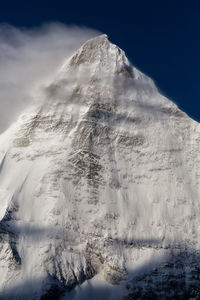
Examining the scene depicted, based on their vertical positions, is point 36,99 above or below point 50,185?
above

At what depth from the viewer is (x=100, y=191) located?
11944 cm

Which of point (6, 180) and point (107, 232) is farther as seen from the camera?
point (6, 180)

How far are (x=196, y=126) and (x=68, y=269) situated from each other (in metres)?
50.0

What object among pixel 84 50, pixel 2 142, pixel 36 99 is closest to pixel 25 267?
pixel 2 142

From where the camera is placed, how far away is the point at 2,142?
134 meters

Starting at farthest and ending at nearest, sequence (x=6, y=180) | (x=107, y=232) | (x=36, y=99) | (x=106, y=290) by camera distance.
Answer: (x=36, y=99), (x=6, y=180), (x=107, y=232), (x=106, y=290)

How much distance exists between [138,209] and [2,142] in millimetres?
37053

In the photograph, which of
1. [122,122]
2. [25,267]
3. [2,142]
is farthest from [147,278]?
[2,142]

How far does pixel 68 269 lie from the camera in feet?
338

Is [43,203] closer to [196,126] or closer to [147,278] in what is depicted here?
[147,278]

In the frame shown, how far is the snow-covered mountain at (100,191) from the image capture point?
339 ft

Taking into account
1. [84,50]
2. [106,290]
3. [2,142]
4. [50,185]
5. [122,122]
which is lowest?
[106,290]

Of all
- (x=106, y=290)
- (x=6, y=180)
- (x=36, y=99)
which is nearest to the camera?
(x=106, y=290)

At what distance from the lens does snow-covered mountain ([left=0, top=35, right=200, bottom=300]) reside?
103312 mm
